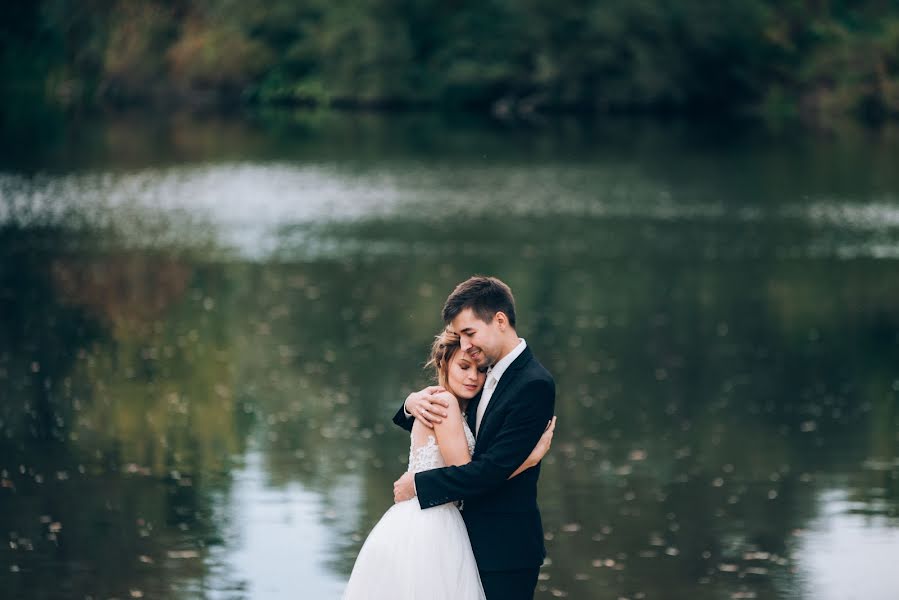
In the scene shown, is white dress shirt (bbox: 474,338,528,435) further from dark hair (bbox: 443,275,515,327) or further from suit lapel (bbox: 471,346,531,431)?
dark hair (bbox: 443,275,515,327)

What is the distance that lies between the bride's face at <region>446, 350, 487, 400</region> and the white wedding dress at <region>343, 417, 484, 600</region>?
0.18m

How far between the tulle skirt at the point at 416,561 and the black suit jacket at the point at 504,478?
7 cm

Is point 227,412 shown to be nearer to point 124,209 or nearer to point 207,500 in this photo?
point 207,500

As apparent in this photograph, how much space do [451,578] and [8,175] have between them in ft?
113

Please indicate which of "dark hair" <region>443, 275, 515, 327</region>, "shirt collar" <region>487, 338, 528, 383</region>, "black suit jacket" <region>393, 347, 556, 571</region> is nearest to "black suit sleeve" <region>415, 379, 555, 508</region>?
"black suit jacket" <region>393, 347, 556, 571</region>

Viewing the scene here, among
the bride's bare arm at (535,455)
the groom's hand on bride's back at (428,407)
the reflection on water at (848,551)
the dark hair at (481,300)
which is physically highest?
the reflection on water at (848,551)

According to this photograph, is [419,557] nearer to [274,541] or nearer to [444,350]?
[444,350]

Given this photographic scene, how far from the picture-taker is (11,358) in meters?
15.9

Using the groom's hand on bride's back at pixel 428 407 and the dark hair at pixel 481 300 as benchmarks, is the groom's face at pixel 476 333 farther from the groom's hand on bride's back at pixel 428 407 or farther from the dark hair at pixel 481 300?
the groom's hand on bride's back at pixel 428 407

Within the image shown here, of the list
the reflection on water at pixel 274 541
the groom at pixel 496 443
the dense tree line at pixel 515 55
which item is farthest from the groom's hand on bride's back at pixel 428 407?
the dense tree line at pixel 515 55

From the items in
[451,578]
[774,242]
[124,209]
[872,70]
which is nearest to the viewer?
[451,578]

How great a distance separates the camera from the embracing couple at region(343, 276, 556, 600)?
5188 mm

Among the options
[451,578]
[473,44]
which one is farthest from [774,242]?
[473,44]

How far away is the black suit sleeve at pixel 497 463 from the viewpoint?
17.0 ft
